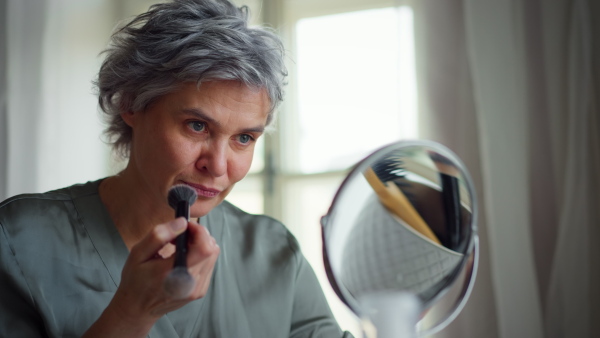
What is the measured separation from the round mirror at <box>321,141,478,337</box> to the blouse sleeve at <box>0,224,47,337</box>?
47cm

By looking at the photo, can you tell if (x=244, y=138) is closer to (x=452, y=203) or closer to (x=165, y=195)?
(x=165, y=195)

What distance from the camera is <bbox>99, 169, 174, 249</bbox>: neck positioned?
3.16ft

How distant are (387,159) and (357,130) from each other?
1.01 metres

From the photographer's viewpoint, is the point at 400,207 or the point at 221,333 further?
the point at 221,333

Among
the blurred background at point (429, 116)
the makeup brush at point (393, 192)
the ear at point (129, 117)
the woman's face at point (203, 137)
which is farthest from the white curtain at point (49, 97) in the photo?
the makeup brush at point (393, 192)

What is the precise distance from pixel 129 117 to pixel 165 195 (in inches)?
6.8

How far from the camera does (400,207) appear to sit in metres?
0.66

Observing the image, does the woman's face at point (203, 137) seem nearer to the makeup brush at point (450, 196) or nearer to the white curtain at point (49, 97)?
the makeup brush at point (450, 196)

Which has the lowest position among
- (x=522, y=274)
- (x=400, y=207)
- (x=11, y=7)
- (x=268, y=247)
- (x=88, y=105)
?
(x=522, y=274)

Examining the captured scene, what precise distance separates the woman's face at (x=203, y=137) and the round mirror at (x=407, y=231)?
28cm

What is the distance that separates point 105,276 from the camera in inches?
35.7

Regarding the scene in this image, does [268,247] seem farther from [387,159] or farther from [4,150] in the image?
[4,150]

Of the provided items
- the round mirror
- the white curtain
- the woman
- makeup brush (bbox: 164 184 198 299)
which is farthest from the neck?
the white curtain

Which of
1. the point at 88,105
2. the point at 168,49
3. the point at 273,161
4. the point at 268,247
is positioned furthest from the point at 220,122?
the point at 88,105
